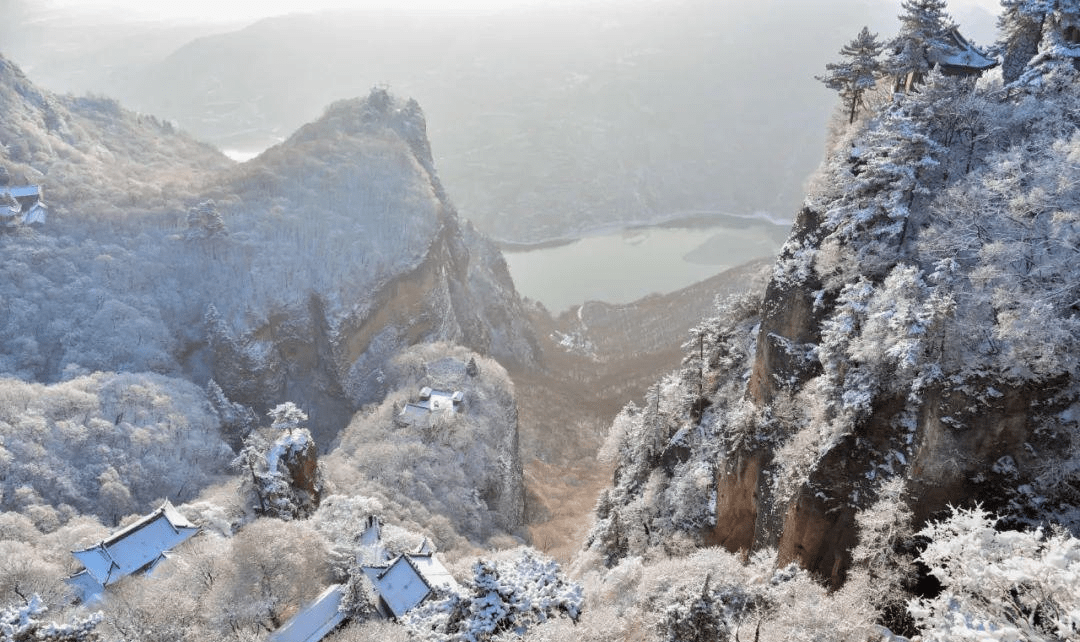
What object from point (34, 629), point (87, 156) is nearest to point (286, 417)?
point (34, 629)

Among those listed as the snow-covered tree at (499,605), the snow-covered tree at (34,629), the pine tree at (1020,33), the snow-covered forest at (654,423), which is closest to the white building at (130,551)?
the snow-covered forest at (654,423)

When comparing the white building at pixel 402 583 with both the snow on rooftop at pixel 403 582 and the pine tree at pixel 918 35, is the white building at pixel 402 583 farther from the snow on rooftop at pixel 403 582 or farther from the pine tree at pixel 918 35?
the pine tree at pixel 918 35

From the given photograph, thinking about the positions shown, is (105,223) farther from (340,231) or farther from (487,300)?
(487,300)

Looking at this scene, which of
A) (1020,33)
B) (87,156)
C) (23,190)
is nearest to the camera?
(1020,33)

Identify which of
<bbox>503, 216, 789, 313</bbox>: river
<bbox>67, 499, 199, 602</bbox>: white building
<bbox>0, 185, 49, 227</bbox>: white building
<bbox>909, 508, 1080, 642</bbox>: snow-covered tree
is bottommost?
<bbox>503, 216, 789, 313</bbox>: river

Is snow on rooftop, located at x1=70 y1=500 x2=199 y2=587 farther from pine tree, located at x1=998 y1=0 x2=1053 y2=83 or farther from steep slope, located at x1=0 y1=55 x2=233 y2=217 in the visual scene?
pine tree, located at x1=998 y1=0 x2=1053 y2=83

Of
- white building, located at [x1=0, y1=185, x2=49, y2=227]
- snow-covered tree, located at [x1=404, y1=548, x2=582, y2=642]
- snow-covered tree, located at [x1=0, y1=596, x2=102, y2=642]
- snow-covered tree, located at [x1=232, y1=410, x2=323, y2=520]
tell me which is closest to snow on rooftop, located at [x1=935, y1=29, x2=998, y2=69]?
snow-covered tree, located at [x1=404, y1=548, x2=582, y2=642]

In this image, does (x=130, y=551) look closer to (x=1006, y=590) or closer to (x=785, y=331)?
(x=785, y=331)
